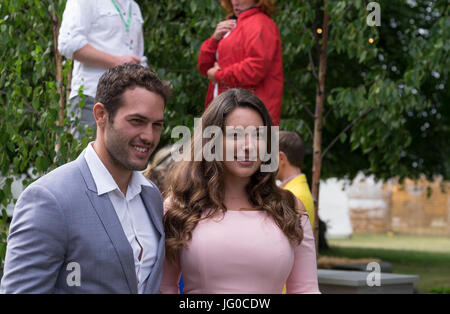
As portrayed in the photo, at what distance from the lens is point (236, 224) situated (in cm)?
288

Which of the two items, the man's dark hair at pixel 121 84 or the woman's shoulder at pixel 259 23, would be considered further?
the woman's shoulder at pixel 259 23

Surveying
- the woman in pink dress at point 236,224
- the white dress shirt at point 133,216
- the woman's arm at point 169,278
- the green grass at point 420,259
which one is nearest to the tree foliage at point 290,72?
the woman in pink dress at point 236,224

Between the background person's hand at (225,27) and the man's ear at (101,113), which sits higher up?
the background person's hand at (225,27)

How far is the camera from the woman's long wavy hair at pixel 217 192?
290cm

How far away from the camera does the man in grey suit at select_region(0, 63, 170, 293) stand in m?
2.17

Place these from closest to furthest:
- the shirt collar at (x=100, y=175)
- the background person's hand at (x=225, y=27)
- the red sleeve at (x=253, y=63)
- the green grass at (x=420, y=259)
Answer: the shirt collar at (x=100, y=175)
the red sleeve at (x=253, y=63)
the background person's hand at (x=225, y=27)
the green grass at (x=420, y=259)

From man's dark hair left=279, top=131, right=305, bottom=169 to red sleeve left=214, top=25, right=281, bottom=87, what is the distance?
0.98 m

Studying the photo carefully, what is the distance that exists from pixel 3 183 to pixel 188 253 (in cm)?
220

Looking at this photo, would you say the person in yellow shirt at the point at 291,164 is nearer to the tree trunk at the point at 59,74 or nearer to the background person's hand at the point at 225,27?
the background person's hand at the point at 225,27

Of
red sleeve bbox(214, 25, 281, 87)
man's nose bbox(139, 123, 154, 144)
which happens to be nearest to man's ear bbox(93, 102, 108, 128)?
man's nose bbox(139, 123, 154, 144)

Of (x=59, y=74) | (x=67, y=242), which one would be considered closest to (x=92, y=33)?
(x=59, y=74)

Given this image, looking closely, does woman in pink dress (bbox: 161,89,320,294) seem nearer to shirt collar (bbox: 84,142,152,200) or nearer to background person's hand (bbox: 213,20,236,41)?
shirt collar (bbox: 84,142,152,200)

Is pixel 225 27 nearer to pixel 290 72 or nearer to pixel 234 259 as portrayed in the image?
pixel 234 259
